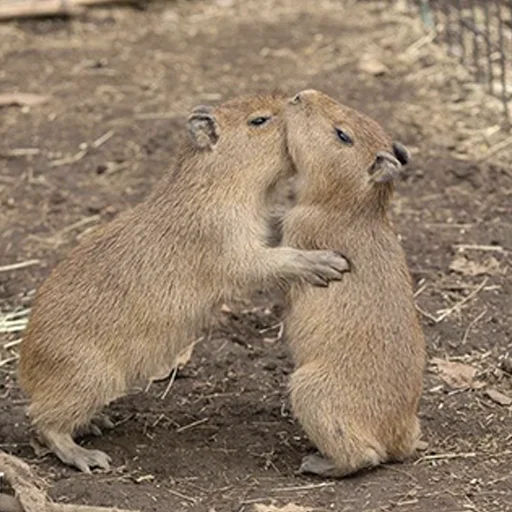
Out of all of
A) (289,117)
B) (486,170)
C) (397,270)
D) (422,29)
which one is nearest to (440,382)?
(397,270)

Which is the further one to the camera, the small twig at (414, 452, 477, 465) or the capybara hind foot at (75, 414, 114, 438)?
the capybara hind foot at (75, 414, 114, 438)

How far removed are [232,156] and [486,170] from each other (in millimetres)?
2930

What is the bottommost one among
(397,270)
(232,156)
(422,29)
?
(422,29)

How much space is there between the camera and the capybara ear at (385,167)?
520 centimetres

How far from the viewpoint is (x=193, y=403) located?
5.86 metres

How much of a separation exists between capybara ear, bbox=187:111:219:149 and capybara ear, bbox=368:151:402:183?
60 cm

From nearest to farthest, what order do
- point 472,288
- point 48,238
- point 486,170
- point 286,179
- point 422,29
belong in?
point 286,179, point 472,288, point 48,238, point 486,170, point 422,29

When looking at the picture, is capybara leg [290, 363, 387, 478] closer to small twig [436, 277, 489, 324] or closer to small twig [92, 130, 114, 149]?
small twig [436, 277, 489, 324]

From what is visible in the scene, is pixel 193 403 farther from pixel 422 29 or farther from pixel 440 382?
pixel 422 29

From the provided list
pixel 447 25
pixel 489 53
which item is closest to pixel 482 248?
pixel 489 53

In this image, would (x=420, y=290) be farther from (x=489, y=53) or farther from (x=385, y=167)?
(x=489, y=53)

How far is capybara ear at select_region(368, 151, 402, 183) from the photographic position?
5199 millimetres

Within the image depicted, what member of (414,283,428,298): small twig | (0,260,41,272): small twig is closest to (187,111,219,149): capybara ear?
(414,283,428,298): small twig

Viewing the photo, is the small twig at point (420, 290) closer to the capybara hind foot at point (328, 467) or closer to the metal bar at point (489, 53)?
the capybara hind foot at point (328, 467)
